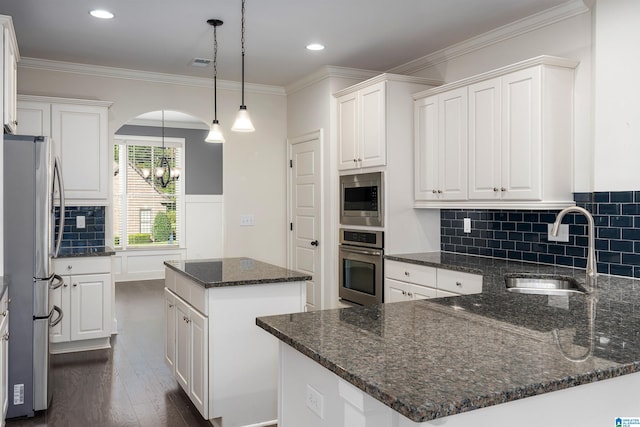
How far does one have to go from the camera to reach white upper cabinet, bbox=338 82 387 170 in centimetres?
430

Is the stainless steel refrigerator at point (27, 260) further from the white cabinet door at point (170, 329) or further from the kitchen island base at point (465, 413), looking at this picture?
the kitchen island base at point (465, 413)

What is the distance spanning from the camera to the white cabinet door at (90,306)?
450 centimetres

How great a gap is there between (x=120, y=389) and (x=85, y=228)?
80.8 inches

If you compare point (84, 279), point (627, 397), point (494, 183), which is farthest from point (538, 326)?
point (84, 279)

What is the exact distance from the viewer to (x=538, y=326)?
5.59 feet

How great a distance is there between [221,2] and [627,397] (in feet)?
10.2

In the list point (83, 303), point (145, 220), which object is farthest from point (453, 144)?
point (145, 220)

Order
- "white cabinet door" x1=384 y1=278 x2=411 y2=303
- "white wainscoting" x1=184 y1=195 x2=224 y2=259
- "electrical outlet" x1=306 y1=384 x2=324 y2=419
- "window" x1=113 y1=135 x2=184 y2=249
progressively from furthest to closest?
"white wainscoting" x1=184 y1=195 x2=224 y2=259 → "window" x1=113 y1=135 x2=184 y2=249 → "white cabinet door" x1=384 y1=278 x2=411 y2=303 → "electrical outlet" x1=306 y1=384 x2=324 y2=419

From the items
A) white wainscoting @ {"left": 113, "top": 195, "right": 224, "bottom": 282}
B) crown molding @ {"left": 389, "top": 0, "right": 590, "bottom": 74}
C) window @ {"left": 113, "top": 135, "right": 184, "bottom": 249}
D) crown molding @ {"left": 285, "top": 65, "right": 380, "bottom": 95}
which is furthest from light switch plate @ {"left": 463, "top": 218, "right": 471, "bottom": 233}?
window @ {"left": 113, "top": 135, "right": 184, "bottom": 249}

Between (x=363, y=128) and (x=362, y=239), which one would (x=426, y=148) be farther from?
(x=362, y=239)

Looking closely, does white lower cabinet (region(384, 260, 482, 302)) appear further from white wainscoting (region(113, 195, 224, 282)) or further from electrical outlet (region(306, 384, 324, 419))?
white wainscoting (region(113, 195, 224, 282))

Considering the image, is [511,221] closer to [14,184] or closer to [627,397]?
[627,397]

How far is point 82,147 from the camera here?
4684 mm

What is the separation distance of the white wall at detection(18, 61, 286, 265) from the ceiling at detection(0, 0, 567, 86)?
0.74 ft
